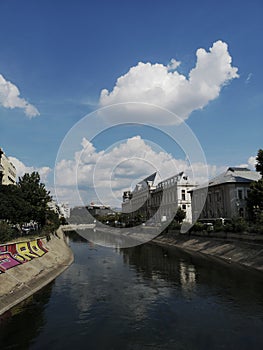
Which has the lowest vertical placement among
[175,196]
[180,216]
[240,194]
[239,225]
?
[239,225]

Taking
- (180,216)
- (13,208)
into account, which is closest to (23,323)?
(13,208)

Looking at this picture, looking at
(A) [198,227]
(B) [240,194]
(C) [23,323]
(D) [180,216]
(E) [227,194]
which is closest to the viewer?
(C) [23,323]

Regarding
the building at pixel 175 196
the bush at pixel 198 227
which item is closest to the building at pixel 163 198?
the building at pixel 175 196

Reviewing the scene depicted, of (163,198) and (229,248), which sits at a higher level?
(163,198)

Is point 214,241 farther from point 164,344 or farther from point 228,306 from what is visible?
point 164,344

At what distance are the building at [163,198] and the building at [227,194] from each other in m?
14.8

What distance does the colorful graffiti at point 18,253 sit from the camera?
3881 cm

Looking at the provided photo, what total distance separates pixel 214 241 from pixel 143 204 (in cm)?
9221

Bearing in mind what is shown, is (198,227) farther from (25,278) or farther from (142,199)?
(142,199)

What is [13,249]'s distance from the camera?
4416cm

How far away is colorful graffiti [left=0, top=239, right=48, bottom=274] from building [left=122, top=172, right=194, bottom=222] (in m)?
65.0

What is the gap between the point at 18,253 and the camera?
4509 cm

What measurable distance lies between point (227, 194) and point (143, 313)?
66343 millimetres

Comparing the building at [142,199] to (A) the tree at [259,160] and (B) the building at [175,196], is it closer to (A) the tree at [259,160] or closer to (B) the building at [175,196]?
(B) the building at [175,196]
